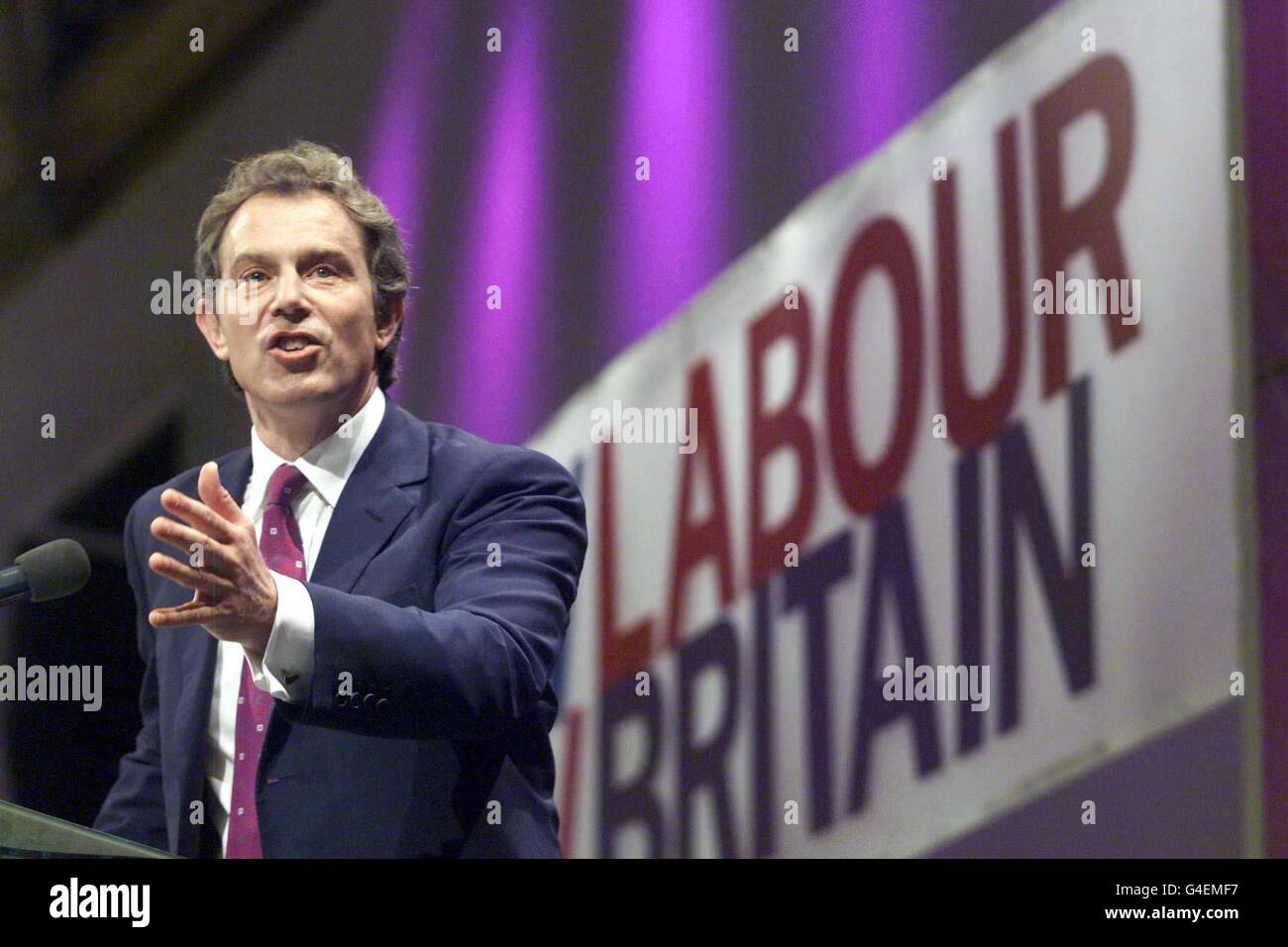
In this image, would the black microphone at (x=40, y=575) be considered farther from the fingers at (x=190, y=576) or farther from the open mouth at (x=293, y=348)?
the open mouth at (x=293, y=348)

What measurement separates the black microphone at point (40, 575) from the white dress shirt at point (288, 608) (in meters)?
0.32

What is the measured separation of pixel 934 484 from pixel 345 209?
146cm

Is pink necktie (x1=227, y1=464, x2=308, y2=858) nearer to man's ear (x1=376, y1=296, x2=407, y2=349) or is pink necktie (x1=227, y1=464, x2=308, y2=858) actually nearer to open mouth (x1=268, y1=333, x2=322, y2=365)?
open mouth (x1=268, y1=333, x2=322, y2=365)

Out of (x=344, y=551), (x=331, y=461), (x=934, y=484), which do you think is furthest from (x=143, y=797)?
(x=934, y=484)

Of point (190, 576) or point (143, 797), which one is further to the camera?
point (143, 797)

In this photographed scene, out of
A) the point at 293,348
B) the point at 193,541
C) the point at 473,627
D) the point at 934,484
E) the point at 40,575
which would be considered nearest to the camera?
the point at 193,541

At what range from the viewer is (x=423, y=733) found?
8.34 feet

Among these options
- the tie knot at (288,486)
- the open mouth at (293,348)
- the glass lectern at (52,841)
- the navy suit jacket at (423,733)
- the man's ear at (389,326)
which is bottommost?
the glass lectern at (52,841)

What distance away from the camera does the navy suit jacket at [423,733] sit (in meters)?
2.70

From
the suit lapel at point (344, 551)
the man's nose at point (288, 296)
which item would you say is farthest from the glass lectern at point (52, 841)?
the man's nose at point (288, 296)

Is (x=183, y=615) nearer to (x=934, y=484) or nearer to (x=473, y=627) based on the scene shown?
(x=473, y=627)

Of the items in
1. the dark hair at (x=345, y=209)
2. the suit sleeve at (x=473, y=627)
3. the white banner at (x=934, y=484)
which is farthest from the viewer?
the white banner at (x=934, y=484)

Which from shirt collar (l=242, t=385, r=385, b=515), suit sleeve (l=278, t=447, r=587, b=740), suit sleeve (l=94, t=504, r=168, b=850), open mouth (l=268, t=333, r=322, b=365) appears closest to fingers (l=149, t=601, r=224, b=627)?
suit sleeve (l=278, t=447, r=587, b=740)

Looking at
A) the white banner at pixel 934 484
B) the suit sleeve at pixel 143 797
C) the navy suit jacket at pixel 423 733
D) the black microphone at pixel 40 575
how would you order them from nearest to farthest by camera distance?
the black microphone at pixel 40 575 → the navy suit jacket at pixel 423 733 → the suit sleeve at pixel 143 797 → the white banner at pixel 934 484
